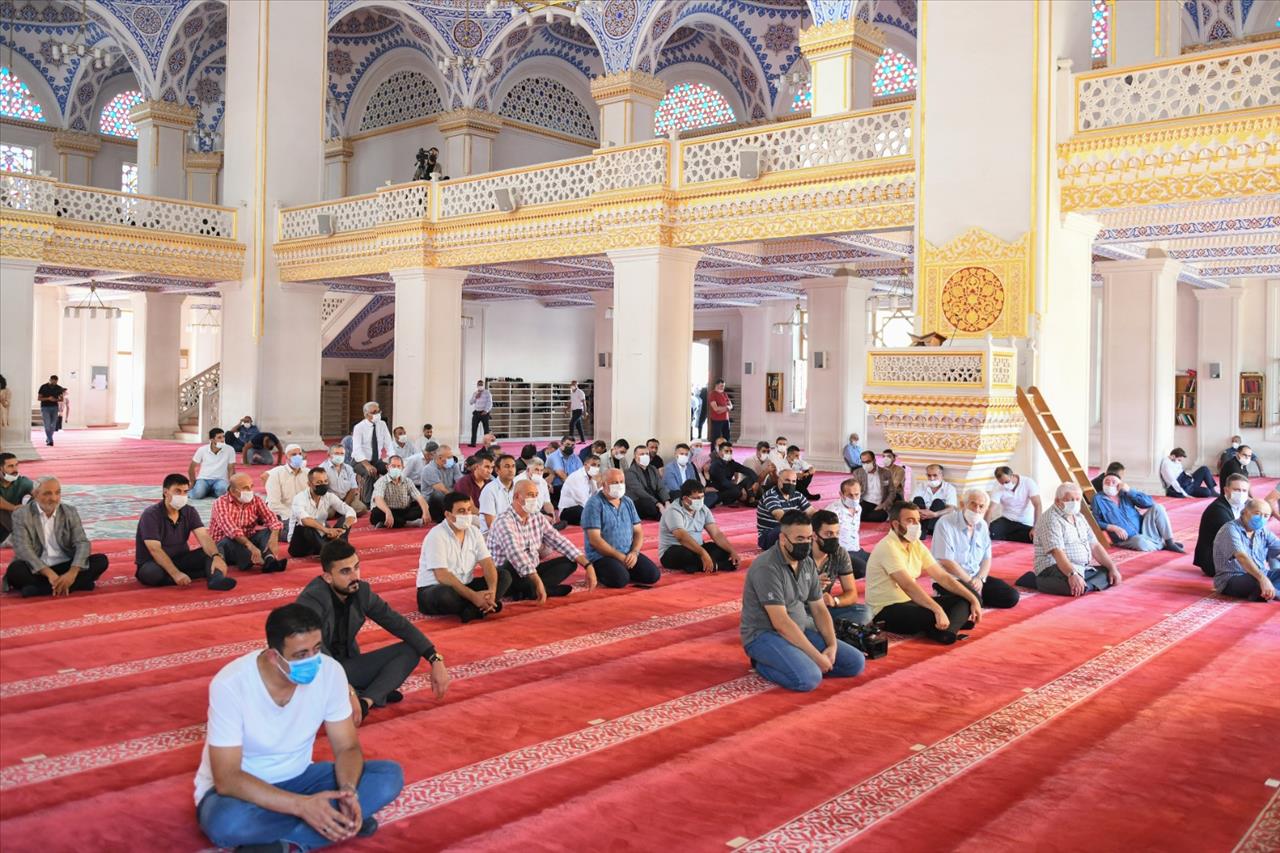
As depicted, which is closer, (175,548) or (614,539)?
(175,548)

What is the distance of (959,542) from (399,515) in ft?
13.1

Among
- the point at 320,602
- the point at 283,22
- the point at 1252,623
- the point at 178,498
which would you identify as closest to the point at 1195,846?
the point at 320,602

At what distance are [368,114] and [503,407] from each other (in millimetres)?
4908

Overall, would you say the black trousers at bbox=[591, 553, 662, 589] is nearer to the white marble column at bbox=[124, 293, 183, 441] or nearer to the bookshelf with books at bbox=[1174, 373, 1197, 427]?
the bookshelf with books at bbox=[1174, 373, 1197, 427]

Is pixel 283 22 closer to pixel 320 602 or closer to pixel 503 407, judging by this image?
pixel 503 407

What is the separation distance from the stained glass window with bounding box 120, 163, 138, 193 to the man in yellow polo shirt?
16.4 meters

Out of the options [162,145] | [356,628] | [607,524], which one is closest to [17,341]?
[162,145]

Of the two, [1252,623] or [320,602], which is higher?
[320,602]

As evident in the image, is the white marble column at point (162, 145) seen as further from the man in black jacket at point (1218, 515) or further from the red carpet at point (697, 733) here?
the man in black jacket at point (1218, 515)

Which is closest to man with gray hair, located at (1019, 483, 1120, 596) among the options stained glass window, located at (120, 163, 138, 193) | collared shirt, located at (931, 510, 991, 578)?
collared shirt, located at (931, 510, 991, 578)

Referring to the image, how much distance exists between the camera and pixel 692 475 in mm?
8844

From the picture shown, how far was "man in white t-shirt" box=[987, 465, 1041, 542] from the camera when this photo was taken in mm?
7109

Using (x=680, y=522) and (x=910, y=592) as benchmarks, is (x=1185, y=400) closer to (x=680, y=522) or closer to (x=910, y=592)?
(x=680, y=522)

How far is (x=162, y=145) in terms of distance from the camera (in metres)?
15.0
